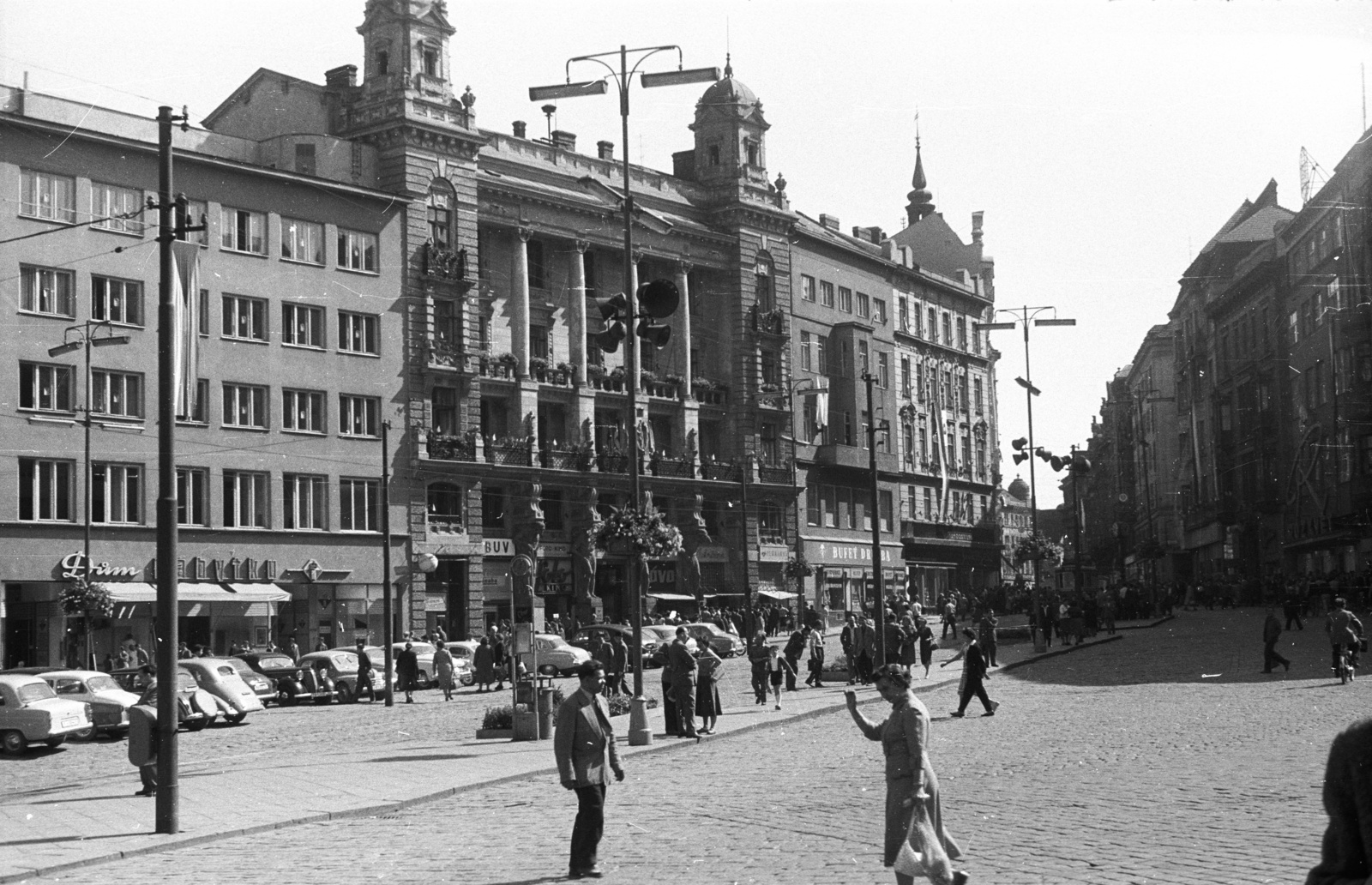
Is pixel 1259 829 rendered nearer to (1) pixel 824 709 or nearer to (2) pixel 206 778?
(2) pixel 206 778

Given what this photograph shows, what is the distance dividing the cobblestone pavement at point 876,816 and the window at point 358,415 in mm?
35032

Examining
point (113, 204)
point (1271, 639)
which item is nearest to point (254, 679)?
point (113, 204)

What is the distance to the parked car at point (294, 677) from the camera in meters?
43.9

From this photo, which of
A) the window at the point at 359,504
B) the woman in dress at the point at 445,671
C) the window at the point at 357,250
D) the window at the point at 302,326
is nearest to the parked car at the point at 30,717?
the woman in dress at the point at 445,671

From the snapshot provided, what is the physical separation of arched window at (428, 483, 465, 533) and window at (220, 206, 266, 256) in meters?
11.0

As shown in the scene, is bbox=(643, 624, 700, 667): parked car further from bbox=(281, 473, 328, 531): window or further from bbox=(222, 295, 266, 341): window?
bbox=(222, 295, 266, 341): window

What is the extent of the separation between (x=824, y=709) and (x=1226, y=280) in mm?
79493

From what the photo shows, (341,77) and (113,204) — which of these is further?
(341,77)

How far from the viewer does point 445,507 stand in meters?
63.8

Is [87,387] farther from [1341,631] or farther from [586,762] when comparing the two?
[586,762]

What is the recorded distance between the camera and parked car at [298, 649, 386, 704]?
44.7 metres

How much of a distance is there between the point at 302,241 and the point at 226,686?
2559 centimetres

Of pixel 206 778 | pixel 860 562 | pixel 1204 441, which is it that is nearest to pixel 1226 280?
pixel 1204 441

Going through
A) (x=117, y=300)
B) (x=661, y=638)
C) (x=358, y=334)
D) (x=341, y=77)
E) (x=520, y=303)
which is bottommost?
(x=661, y=638)
